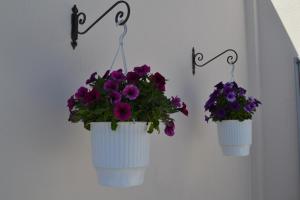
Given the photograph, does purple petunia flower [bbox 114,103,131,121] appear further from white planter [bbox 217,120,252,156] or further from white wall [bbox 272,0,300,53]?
white wall [bbox 272,0,300,53]

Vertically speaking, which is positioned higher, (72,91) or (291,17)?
(291,17)

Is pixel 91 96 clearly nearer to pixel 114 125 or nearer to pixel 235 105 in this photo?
pixel 114 125

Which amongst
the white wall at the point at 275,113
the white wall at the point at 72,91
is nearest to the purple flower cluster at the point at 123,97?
the white wall at the point at 72,91

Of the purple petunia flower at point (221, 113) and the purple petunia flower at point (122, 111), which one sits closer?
the purple petunia flower at point (122, 111)

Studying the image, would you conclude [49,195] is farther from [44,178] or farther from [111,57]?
[111,57]

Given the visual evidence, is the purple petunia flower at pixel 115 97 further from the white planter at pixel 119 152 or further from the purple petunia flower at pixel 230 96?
the purple petunia flower at pixel 230 96

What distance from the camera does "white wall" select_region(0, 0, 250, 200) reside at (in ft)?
2.68

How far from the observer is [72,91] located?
980 mm

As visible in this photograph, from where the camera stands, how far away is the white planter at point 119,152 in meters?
0.83

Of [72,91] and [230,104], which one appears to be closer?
[72,91]

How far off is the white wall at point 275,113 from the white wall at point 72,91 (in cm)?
88

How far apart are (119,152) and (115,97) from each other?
13 centimetres

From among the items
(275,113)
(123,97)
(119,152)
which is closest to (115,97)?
(123,97)

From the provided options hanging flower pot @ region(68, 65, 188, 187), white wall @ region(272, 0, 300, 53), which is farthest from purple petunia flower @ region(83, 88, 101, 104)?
white wall @ region(272, 0, 300, 53)
